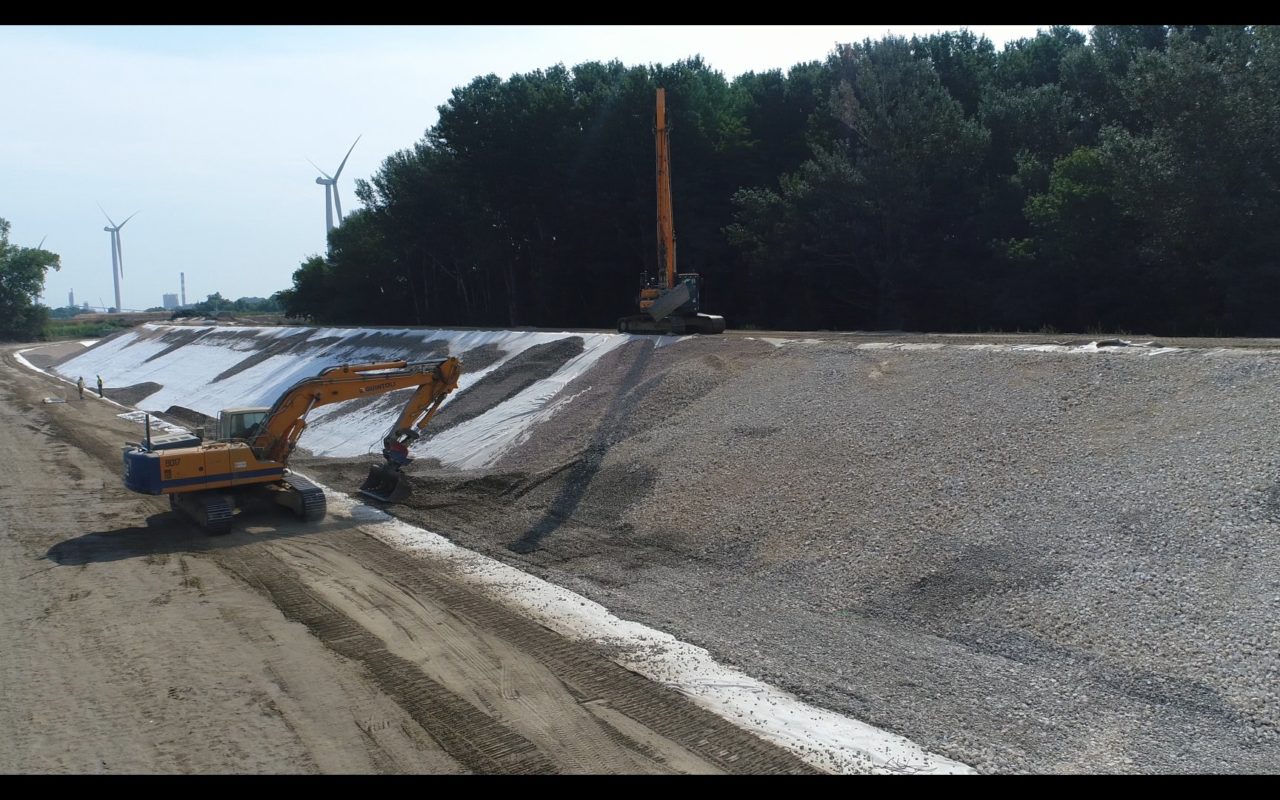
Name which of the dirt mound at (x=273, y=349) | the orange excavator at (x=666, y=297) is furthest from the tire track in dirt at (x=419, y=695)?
the dirt mound at (x=273, y=349)

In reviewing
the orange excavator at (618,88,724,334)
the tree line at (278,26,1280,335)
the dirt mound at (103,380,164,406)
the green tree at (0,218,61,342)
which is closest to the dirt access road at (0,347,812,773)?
the orange excavator at (618,88,724,334)

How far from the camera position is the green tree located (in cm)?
9575

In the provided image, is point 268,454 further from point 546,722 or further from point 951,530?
A: point 951,530

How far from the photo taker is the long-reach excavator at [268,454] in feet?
53.0

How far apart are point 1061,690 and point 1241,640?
70.1 inches

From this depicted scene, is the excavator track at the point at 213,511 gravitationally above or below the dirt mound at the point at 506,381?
below

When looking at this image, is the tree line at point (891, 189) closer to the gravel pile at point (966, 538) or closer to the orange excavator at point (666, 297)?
the orange excavator at point (666, 297)

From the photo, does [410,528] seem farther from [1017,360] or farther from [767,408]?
[1017,360]

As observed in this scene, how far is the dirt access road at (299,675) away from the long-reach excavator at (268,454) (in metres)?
0.98

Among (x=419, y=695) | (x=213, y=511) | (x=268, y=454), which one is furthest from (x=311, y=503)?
(x=419, y=695)

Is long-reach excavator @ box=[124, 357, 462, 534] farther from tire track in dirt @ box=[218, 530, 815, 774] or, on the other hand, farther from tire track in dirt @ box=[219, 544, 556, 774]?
tire track in dirt @ box=[218, 530, 815, 774]

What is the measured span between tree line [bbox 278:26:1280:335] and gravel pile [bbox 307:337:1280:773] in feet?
44.5

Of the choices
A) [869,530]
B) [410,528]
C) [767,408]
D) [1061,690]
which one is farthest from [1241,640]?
[410,528]

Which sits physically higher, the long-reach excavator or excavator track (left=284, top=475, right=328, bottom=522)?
the long-reach excavator
